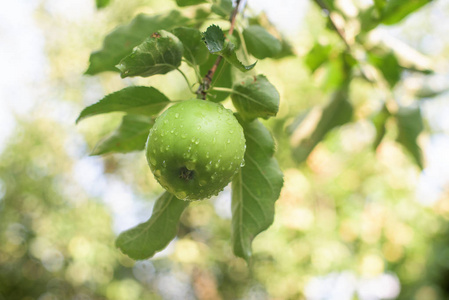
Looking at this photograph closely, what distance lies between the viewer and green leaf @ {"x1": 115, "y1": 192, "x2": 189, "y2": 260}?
0.79 m

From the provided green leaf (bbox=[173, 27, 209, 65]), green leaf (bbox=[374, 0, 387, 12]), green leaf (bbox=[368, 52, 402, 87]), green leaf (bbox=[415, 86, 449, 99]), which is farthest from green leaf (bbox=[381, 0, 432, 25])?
green leaf (bbox=[173, 27, 209, 65])

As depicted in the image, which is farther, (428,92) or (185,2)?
(428,92)

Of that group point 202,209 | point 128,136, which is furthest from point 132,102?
point 202,209

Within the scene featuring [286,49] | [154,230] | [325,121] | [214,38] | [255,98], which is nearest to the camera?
[214,38]

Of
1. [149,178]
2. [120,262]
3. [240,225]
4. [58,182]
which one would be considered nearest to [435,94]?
[240,225]

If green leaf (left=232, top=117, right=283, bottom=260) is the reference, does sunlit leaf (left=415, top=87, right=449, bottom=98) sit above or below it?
below

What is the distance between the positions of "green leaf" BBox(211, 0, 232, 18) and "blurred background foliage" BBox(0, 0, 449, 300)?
107 inches

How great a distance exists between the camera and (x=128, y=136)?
2.81 ft

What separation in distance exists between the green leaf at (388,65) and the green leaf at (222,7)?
32.7 inches

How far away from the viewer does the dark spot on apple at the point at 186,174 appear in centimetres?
60

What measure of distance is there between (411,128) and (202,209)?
4792mm

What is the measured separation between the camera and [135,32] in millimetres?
944

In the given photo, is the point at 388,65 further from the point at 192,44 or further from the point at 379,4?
the point at 192,44

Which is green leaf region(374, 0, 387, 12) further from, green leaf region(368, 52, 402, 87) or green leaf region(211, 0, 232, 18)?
green leaf region(211, 0, 232, 18)
